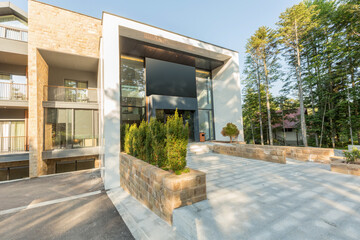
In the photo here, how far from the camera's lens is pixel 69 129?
9.09 meters

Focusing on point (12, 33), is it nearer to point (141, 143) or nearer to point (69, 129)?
point (69, 129)

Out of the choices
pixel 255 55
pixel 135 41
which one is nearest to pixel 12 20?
pixel 135 41

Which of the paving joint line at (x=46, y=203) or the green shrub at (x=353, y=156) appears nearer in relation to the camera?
the paving joint line at (x=46, y=203)

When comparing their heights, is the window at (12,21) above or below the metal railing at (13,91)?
above

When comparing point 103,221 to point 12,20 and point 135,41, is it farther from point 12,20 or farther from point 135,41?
point 12,20

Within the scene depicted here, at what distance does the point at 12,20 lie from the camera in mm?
9414

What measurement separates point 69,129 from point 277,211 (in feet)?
36.4

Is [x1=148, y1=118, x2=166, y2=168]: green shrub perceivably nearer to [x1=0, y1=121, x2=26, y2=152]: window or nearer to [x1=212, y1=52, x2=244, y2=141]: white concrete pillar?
[x1=212, y1=52, x2=244, y2=141]: white concrete pillar

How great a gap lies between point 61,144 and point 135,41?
305 inches

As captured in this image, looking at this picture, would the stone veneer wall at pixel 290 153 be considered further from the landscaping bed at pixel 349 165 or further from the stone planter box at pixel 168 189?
the stone planter box at pixel 168 189

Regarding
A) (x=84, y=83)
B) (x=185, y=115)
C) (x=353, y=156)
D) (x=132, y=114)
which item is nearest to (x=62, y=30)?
(x=84, y=83)

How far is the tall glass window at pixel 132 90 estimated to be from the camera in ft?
30.9

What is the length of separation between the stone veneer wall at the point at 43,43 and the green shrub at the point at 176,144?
8573 millimetres

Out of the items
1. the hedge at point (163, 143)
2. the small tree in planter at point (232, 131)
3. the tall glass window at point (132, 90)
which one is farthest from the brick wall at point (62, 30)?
the small tree in planter at point (232, 131)
